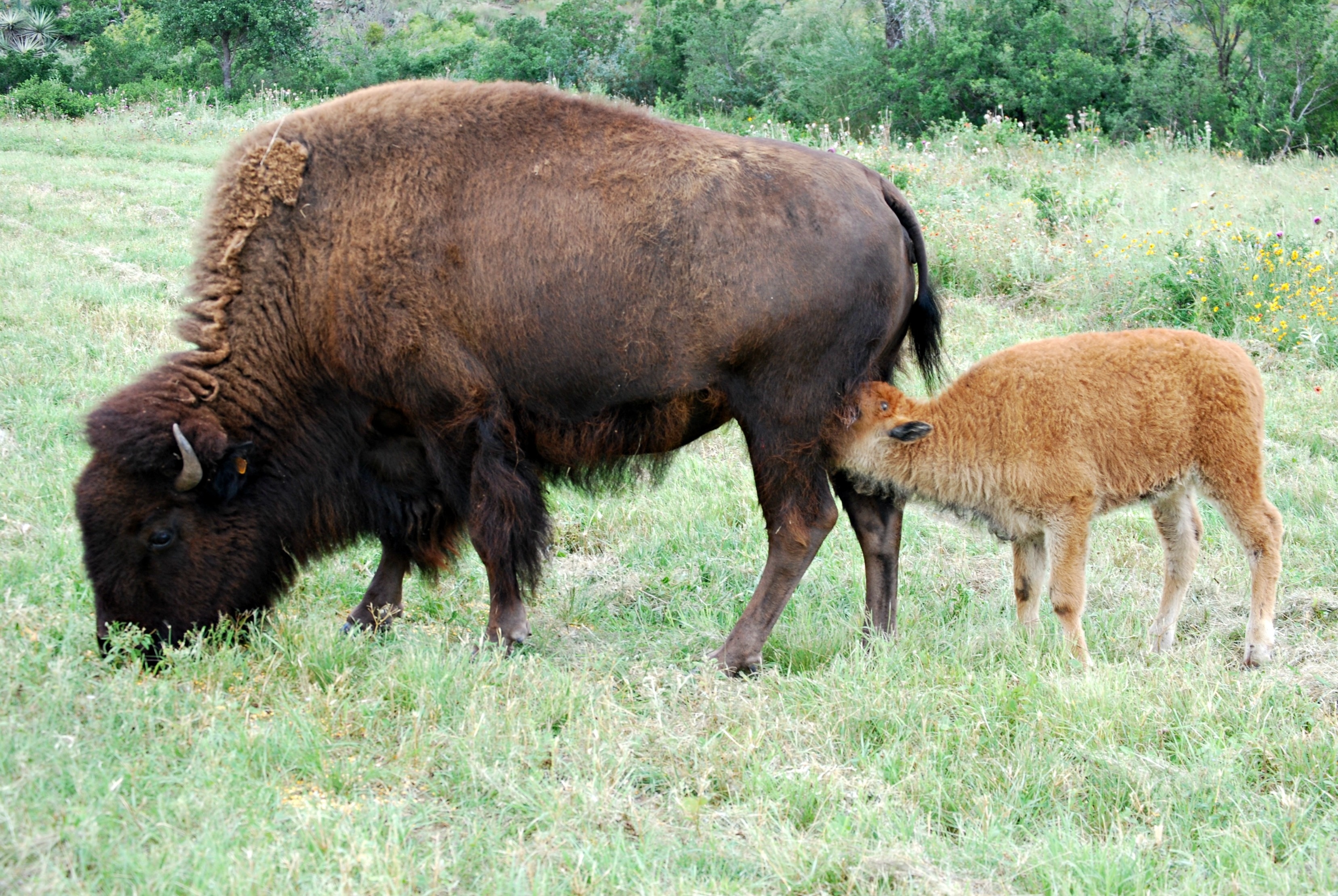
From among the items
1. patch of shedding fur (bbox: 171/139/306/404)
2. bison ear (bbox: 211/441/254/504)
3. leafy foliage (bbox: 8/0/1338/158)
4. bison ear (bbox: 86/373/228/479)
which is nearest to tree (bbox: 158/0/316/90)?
leafy foliage (bbox: 8/0/1338/158)

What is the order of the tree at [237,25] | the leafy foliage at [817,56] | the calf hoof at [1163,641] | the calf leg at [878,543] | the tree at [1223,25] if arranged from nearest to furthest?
the calf hoof at [1163,641], the calf leg at [878,543], the leafy foliage at [817,56], the tree at [1223,25], the tree at [237,25]

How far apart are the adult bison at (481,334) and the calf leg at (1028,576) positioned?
1.09m

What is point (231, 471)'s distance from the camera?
4.39m

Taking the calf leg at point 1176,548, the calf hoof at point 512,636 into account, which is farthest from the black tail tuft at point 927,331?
the calf hoof at point 512,636

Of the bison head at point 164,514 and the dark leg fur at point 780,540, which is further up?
the bison head at point 164,514

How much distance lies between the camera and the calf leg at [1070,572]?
15.6ft

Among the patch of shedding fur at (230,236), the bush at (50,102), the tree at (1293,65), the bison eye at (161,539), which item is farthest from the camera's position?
the bush at (50,102)

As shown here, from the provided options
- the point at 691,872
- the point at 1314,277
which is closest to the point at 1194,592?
the point at 691,872

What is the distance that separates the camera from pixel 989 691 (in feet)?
13.5

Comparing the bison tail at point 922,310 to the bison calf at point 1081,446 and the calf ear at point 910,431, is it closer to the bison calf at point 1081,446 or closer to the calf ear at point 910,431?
the bison calf at point 1081,446

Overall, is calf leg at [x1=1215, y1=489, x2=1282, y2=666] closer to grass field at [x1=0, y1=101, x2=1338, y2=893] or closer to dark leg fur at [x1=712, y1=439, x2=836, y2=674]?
grass field at [x1=0, y1=101, x2=1338, y2=893]

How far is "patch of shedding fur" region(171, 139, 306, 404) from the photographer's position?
176 inches

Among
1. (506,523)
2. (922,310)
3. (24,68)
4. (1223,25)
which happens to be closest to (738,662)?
(506,523)

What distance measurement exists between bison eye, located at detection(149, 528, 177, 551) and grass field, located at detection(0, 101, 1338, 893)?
386 millimetres
